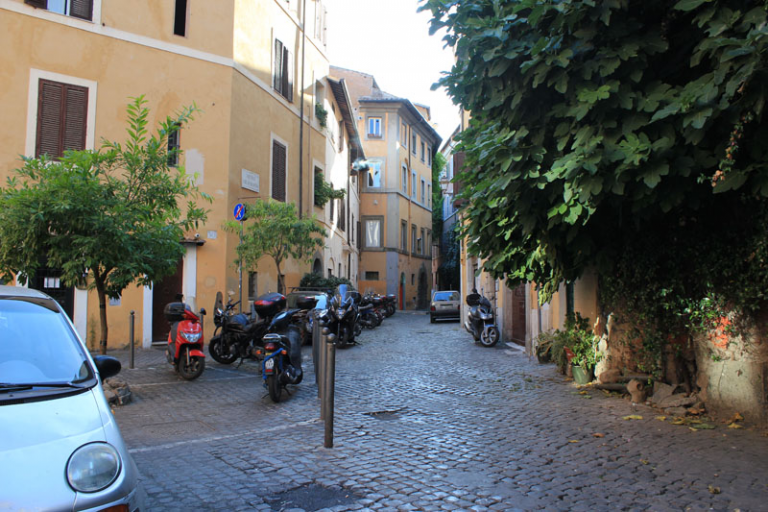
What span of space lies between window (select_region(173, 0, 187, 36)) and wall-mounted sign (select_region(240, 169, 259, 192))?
389 cm

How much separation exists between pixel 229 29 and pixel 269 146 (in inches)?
141

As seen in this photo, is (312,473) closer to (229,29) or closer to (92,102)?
(92,102)

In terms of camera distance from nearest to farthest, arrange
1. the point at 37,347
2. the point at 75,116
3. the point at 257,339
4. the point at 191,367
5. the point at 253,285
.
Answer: the point at 37,347 → the point at 191,367 → the point at 257,339 → the point at 75,116 → the point at 253,285

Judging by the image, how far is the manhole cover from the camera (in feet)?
12.2

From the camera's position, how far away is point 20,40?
489 inches

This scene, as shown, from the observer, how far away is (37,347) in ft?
9.98

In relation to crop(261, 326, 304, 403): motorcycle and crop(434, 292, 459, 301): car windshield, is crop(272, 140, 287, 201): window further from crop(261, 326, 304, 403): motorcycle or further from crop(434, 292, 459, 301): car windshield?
crop(261, 326, 304, 403): motorcycle

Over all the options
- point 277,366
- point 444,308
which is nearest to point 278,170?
point 444,308

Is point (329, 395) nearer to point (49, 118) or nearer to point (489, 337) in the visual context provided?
point (489, 337)

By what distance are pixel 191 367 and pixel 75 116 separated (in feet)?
25.7

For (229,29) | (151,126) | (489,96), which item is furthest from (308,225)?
(489,96)

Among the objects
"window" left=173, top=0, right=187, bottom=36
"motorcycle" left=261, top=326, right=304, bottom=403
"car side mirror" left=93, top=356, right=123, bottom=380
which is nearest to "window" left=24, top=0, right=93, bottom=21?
"window" left=173, top=0, right=187, bottom=36

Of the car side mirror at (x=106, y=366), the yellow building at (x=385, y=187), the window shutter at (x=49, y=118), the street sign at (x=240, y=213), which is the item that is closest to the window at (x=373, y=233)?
the yellow building at (x=385, y=187)

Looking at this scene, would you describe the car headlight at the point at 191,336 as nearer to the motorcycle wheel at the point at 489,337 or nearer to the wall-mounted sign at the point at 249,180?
the wall-mounted sign at the point at 249,180
